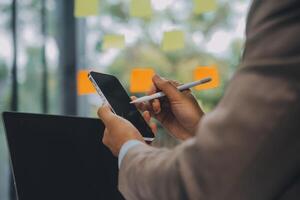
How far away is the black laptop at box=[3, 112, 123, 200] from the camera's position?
32.7 inches

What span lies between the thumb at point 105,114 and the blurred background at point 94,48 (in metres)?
1.02

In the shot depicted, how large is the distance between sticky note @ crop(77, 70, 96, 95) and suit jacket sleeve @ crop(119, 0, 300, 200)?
4.49 feet

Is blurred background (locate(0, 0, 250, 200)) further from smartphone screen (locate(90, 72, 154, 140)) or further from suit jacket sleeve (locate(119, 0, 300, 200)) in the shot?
suit jacket sleeve (locate(119, 0, 300, 200))

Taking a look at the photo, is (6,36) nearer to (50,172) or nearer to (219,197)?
(50,172)

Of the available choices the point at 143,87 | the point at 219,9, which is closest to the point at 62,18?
the point at 143,87

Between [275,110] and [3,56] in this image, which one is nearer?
[275,110]

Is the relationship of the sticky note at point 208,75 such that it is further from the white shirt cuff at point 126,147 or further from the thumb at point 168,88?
Result: the white shirt cuff at point 126,147

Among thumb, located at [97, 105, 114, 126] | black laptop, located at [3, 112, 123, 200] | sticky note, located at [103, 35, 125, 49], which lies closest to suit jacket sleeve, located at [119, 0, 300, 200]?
thumb, located at [97, 105, 114, 126]

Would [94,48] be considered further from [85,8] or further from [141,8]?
[141,8]

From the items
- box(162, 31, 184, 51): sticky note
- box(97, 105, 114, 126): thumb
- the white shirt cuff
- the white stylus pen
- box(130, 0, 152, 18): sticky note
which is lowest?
the white shirt cuff

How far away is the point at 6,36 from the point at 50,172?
97 cm

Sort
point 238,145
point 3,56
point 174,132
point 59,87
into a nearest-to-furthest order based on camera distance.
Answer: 1. point 238,145
2. point 174,132
3. point 3,56
4. point 59,87

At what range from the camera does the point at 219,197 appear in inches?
20.0

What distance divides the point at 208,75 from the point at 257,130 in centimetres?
127
